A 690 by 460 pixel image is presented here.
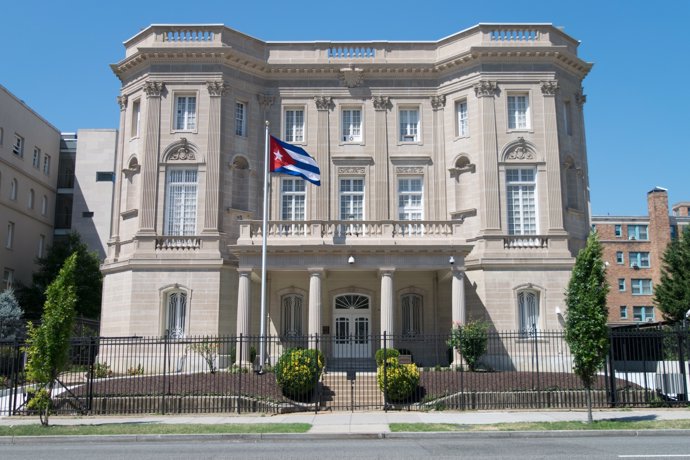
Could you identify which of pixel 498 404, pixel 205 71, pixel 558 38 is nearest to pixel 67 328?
pixel 498 404

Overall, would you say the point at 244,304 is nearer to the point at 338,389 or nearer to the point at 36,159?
the point at 338,389

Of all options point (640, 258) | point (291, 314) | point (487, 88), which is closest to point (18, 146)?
point (291, 314)

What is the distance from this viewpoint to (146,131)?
33.2m

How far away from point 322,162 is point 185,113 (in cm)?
729

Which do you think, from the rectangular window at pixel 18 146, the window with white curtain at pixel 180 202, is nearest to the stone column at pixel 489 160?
the window with white curtain at pixel 180 202

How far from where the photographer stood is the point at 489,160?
107 feet

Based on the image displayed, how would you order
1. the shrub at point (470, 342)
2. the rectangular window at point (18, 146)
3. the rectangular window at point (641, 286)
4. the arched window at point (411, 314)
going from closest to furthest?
the shrub at point (470, 342) < the arched window at point (411, 314) < the rectangular window at point (18, 146) < the rectangular window at point (641, 286)

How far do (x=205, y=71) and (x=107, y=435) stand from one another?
21.6 metres

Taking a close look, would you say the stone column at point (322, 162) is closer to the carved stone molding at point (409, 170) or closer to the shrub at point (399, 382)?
the carved stone molding at point (409, 170)

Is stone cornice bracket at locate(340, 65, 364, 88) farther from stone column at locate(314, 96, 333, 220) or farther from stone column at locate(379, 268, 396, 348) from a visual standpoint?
stone column at locate(379, 268, 396, 348)

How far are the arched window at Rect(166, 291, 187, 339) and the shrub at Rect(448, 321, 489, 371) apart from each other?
12602 mm

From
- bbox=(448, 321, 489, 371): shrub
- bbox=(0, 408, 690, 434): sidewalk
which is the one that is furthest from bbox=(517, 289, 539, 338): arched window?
bbox=(0, 408, 690, 434): sidewalk

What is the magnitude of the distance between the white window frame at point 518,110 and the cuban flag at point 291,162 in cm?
1101

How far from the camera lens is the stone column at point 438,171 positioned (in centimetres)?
3378
